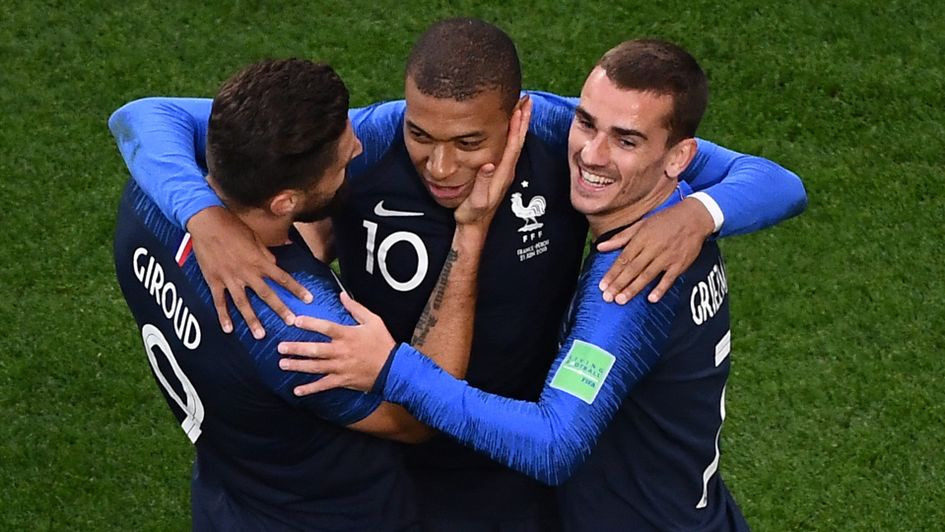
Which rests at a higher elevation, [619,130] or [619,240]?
[619,130]

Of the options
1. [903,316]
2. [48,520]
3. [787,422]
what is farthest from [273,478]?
[903,316]

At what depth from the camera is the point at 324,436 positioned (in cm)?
356

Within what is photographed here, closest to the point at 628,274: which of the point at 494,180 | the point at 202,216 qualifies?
the point at 494,180

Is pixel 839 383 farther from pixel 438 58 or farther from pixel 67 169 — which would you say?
pixel 67 169

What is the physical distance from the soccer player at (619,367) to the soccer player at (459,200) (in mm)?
102

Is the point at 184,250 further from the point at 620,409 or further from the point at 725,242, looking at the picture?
the point at 725,242

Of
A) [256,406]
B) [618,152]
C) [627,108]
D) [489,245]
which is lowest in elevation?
[256,406]

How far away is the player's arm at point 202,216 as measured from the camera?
336cm

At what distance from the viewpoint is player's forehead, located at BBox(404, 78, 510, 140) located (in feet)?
11.9

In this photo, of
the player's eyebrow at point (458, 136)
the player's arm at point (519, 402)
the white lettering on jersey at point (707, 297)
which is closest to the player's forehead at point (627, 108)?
the player's eyebrow at point (458, 136)

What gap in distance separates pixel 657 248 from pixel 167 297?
1.21 metres

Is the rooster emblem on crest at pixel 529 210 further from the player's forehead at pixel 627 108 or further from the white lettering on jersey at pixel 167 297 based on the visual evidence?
the white lettering on jersey at pixel 167 297

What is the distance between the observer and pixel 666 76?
3615mm

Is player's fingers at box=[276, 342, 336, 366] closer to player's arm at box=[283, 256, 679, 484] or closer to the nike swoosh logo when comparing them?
player's arm at box=[283, 256, 679, 484]
